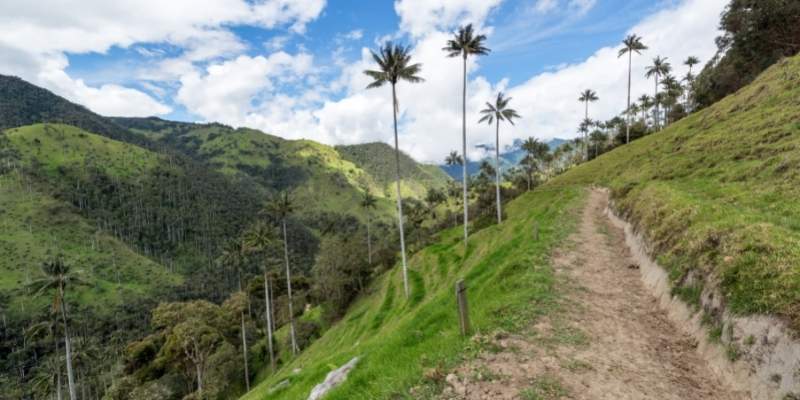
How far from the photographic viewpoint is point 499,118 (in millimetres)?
46062

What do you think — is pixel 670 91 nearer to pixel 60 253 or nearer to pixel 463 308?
pixel 463 308

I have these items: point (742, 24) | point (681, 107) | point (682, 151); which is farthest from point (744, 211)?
point (681, 107)

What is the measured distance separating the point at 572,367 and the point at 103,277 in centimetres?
18041

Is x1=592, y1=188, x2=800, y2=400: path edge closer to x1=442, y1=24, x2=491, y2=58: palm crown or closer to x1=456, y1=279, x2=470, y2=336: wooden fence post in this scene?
x1=456, y1=279, x2=470, y2=336: wooden fence post

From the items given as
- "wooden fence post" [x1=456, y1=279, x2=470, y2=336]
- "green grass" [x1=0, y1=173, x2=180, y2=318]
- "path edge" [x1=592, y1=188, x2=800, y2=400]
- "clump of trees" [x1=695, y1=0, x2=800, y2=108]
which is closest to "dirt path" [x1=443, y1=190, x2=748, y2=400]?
"path edge" [x1=592, y1=188, x2=800, y2=400]

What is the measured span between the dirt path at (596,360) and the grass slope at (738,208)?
1.58 m

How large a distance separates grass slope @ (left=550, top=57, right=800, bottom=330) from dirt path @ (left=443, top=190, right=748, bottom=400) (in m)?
1.58

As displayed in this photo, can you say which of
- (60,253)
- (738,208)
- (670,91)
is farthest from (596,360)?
→ (60,253)

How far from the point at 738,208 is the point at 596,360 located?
10.4 metres

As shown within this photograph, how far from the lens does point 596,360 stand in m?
8.41

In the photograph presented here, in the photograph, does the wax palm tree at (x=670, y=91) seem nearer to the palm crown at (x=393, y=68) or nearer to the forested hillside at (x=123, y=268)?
the forested hillside at (x=123, y=268)

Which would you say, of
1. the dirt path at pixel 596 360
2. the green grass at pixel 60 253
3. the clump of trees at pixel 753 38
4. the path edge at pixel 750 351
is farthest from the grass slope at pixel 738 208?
the green grass at pixel 60 253

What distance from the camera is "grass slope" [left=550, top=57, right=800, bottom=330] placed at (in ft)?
26.9

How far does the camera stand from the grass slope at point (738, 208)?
8188mm
